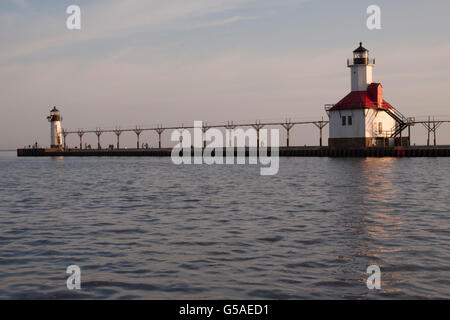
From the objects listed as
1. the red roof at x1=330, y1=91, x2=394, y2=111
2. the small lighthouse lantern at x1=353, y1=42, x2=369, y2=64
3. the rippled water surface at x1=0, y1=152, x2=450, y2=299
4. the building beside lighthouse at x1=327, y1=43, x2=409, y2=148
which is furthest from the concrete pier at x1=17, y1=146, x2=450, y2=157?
the rippled water surface at x1=0, y1=152, x2=450, y2=299

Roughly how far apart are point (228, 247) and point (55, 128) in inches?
4555

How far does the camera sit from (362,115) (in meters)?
67.6

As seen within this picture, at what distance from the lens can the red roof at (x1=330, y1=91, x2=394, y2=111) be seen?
222ft

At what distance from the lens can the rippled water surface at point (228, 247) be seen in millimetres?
9164

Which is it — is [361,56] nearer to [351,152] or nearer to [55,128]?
[351,152]

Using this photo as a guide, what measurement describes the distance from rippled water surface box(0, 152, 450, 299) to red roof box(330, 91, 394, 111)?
45.8 meters

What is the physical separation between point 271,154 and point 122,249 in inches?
3208

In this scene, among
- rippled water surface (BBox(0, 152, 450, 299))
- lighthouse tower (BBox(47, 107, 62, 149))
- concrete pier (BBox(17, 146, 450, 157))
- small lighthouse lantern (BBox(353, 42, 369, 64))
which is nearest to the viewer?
rippled water surface (BBox(0, 152, 450, 299))

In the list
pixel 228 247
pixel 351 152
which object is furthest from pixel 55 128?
pixel 228 247

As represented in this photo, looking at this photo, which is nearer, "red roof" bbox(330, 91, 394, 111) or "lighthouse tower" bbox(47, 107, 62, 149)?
"red roof" bbox(330, 91, 394, 111)

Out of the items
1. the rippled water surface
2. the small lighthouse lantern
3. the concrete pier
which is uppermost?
the small lighthouse lantern

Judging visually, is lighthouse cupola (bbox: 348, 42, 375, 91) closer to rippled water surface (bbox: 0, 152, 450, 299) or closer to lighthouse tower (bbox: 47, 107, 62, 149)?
rippled water surface (bbox: 0, 152, 450, 299)

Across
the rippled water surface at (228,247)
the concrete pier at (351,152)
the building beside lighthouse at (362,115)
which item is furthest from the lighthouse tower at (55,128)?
the rippled water surface at (228,247)
